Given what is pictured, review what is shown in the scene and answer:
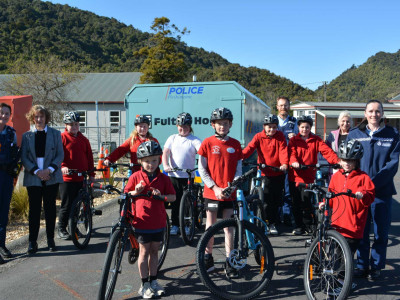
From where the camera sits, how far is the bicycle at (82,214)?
5.42 meters

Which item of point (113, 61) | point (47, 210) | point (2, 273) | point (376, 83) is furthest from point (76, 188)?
point (376, 83)

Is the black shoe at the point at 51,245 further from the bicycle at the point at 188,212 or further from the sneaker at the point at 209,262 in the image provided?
the sneaker at the point at 209,262

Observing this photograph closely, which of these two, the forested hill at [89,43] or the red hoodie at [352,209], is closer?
the red hoodie at [352,209]

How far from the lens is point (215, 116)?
4.39m

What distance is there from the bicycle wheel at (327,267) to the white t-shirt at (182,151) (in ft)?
9.49

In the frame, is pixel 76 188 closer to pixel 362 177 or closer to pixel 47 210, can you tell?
pixel 47 210

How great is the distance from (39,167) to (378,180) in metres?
4.68

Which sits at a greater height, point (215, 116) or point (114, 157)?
point (215, 116)

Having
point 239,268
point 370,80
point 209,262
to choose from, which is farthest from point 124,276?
point 370,80

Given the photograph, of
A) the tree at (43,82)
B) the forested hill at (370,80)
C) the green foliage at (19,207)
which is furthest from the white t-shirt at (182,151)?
the forested hill at (370,80)

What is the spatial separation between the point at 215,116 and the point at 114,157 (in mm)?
2136

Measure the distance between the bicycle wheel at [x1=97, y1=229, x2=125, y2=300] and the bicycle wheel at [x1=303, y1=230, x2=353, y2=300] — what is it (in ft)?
6.47

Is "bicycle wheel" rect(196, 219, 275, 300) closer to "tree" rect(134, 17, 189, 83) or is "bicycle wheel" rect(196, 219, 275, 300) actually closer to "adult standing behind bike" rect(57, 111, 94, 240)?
"adult standing behind bike" rect(57, 111, 94, 240)

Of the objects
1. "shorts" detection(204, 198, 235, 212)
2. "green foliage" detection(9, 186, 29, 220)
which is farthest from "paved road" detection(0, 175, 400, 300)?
"green foliage" detection(9, 186, 29, 220)
